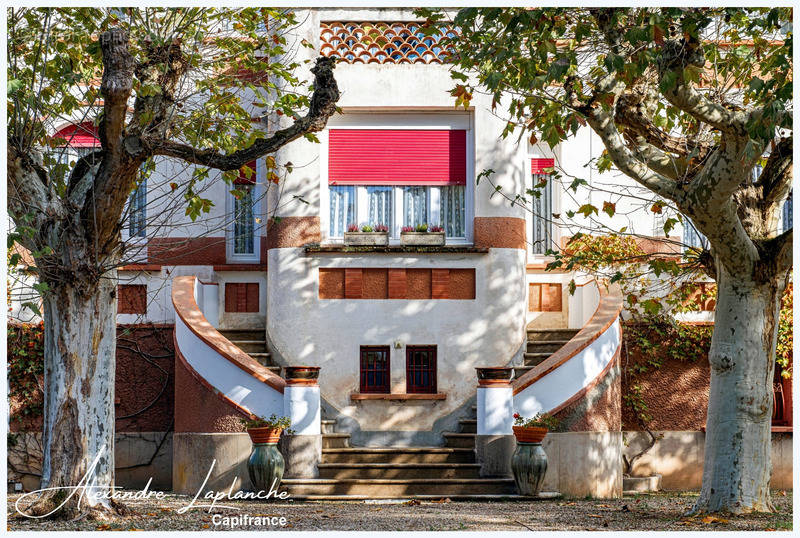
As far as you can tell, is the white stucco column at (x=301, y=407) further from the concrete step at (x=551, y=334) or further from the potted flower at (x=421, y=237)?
the concrete step at (x=551, y=334)

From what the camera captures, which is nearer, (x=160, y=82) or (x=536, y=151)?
(x=160, y=82)

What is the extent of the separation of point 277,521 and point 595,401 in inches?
207

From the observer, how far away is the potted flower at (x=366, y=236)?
15.8 metres

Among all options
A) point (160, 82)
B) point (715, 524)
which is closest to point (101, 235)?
point (160, 82)

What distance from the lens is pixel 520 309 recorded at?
15.6 metres

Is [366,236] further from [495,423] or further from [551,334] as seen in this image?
[495,423]

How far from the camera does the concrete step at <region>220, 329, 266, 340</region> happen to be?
15945 millimetres

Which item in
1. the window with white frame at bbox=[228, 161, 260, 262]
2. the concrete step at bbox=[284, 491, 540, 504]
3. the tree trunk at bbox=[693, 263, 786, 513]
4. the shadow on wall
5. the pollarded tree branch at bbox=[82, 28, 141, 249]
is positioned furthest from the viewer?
the window with white frame at bbox=[228, 161, 260, 262]

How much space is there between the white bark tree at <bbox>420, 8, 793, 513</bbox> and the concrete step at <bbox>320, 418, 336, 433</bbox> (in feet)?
18.8

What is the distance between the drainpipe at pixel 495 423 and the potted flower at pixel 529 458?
0.35 m

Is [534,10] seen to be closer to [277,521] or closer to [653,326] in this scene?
[277,521]

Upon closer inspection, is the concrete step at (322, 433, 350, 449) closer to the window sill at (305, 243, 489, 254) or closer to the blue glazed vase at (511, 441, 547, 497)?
the blue glazed vase at (511, 441, 547, 497)

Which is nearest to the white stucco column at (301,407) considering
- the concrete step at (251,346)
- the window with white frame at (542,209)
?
the concrete step at (251,346)

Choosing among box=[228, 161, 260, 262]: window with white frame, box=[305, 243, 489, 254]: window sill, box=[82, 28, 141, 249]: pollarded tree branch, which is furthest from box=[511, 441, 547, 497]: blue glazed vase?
box=[228, 161, 260, 262]: window with white frame
